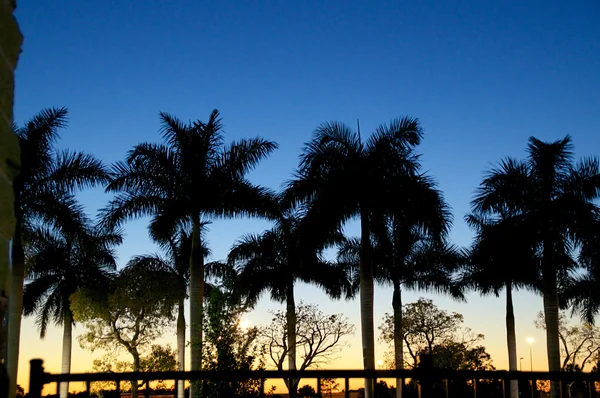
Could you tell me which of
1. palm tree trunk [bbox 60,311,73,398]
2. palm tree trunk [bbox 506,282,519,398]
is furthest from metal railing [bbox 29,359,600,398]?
palm tree trunk [bbox 60,311,73,398]

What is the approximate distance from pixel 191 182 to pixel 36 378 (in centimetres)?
1760

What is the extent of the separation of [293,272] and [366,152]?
41.1ft

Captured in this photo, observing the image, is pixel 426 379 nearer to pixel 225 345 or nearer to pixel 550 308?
pixel 225 345

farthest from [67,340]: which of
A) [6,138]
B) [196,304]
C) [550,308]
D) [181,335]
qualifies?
[6,138]

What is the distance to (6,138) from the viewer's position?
136 centimetres

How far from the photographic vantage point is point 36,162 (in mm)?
21250

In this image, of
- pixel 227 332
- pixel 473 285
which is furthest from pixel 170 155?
pixel 473 285

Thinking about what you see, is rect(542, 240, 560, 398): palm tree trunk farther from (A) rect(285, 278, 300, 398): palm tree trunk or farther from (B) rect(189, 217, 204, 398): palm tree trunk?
(B) rect(189, 217, 204, 398): palm tree trunk

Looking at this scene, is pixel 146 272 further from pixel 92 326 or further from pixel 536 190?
pixel 536 190

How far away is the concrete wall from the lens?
131 cm

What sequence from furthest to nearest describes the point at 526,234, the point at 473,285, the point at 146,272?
the point at 473,285, the point at 146,272, the point at 526,234

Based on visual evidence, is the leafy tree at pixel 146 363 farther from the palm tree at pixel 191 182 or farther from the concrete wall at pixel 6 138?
the concrete wall at pixel 6 138

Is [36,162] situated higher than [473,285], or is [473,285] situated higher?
[36,162]

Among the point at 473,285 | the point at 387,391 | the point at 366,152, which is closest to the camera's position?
Result: the point at 366,152
